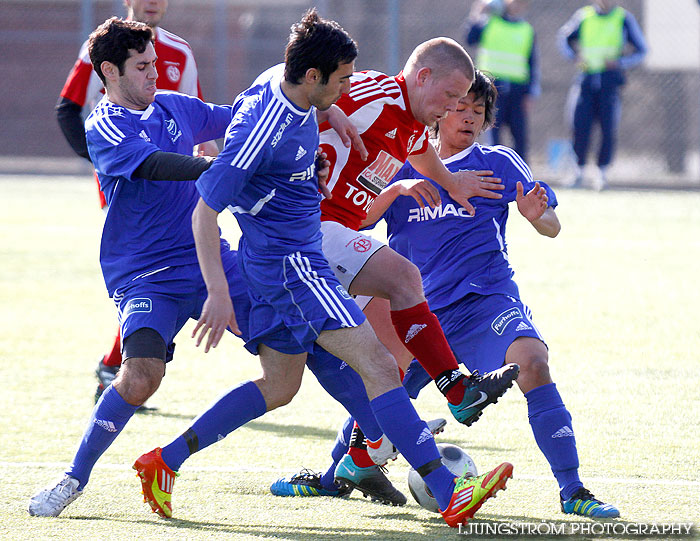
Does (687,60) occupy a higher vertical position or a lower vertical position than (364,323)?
lower

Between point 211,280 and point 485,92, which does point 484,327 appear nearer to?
point 485,92

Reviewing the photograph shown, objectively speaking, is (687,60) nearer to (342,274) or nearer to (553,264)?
(553,264)

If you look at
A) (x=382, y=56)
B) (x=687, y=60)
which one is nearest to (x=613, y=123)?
(x=687, y=60)

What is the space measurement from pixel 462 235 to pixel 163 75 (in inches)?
87.6

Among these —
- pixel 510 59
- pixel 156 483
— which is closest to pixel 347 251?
pixel 156 483

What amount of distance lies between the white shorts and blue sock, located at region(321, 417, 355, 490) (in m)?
0.53

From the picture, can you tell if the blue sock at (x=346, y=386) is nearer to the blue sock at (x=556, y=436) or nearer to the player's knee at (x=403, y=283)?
the player's knee at (x=403, y=283)

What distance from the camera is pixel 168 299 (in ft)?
13.5

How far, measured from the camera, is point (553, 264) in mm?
9992

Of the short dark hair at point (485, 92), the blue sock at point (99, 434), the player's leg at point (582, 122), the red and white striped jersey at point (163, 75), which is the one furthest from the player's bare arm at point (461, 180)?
the player's leg at point (582, 122)

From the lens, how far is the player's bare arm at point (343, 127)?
4086 mm

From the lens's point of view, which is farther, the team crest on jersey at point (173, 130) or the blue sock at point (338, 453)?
the team crest on jersey at point (173, 130)

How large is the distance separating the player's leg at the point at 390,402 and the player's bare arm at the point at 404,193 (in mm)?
730

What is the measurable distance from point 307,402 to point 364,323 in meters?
1.97
